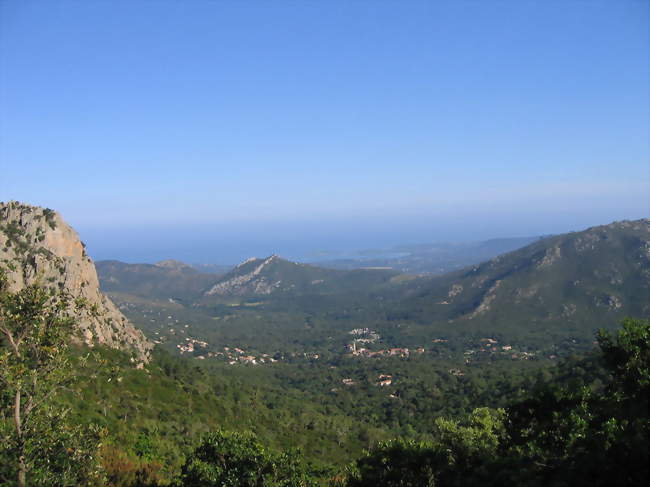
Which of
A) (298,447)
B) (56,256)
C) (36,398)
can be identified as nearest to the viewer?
(36,398)

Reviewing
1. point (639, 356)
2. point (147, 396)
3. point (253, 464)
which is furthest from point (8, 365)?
point (147, 396)

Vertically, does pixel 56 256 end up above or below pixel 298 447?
above

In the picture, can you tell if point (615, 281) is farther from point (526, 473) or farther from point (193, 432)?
point (526, 473)

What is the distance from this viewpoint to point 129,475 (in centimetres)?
2495

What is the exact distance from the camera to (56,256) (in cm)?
7488

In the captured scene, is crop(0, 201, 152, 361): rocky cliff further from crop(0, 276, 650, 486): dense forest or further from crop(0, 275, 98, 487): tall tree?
crop(0, 275, 98, 487): tall tree

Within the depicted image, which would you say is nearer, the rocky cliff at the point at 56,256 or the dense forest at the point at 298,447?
the dense forest at the point at 298,447

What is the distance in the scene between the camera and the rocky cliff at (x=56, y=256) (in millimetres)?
68688

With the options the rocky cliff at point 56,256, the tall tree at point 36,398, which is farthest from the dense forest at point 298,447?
the rocky cliff at point 56,256

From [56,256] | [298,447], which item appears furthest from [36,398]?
[56,256]

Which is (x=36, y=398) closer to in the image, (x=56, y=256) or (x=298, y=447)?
(x=298, y=447)

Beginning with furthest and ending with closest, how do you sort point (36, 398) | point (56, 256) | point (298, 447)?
1. point (56, 256)
2. point (298, 447)
3. point (36, 398)

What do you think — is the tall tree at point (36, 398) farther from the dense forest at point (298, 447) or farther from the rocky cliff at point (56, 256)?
the rocky cliff at point (56, 256)

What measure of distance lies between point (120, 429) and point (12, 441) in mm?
33622
